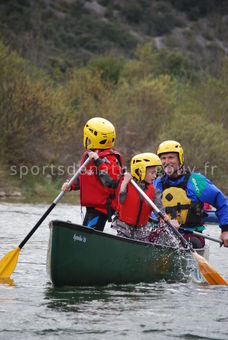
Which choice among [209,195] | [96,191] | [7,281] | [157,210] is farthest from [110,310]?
[209,195]

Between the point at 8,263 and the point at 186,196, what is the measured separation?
86.9 inches

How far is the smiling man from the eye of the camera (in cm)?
903

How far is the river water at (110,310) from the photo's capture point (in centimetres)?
618

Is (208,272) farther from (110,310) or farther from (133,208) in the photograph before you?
(110,310)

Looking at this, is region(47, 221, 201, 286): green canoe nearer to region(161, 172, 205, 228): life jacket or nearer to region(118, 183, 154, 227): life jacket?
region(118, 183, 154, 227): life jacket

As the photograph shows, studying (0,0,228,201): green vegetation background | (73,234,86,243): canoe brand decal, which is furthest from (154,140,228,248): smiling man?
(0,0,228,201): green vegetation background

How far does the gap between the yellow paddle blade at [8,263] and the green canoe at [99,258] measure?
0.74 m

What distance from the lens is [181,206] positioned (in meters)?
9.09

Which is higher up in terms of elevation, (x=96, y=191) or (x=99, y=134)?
(x=99, y=134)

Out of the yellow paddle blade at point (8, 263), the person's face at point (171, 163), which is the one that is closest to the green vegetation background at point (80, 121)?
the person's face at point (171, 163)

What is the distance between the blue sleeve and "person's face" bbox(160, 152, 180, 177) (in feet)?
0.78

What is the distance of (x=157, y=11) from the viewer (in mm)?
92812

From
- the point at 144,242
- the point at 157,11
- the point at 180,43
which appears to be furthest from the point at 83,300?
the point at 157,11

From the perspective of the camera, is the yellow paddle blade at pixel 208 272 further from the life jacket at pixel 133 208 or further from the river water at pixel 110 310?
the life jacket at pixel 133 208
